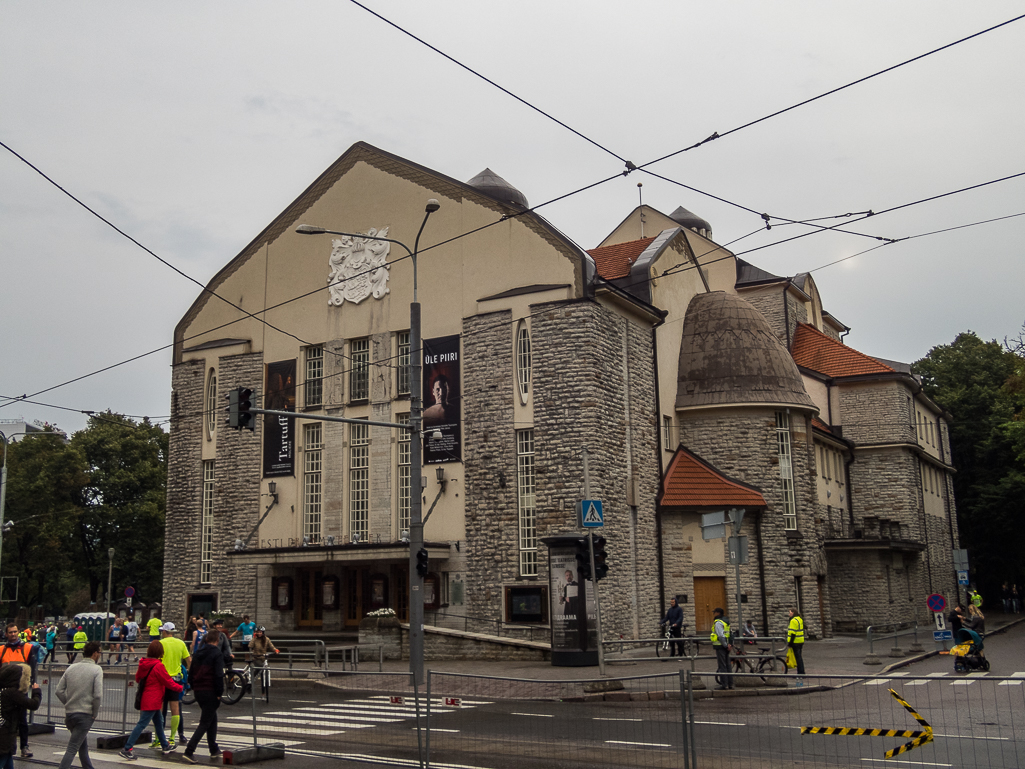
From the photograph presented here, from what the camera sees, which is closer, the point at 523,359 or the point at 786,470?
the point at 523,359

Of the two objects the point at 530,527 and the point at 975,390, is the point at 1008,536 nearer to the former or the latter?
the point at 975,390

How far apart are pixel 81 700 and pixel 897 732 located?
8.32 m

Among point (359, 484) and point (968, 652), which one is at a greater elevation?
point (359, 484)

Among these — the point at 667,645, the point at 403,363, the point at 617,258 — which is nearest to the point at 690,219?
the point at 617,258

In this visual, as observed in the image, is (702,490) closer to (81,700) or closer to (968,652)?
(968,652)

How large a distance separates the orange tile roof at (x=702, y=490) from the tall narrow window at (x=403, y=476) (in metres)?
7.69

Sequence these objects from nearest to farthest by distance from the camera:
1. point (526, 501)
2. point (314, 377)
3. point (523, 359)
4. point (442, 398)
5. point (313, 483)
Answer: point (526, 501), point (523, 359), point (442, 398), point (313, 483), point (314, 377)

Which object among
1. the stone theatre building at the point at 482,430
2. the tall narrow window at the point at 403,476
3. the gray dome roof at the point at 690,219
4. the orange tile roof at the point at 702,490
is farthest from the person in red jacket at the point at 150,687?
the gray dome roof at the point at 690,219

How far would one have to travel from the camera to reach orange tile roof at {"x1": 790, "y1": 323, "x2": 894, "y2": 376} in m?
41.8

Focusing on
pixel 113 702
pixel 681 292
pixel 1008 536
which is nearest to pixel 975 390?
pixel 1008 536

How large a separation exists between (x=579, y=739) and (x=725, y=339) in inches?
949

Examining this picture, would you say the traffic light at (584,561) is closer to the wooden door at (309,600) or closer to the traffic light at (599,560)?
the traffic light at (599,560)

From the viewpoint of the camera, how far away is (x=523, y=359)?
28.6m

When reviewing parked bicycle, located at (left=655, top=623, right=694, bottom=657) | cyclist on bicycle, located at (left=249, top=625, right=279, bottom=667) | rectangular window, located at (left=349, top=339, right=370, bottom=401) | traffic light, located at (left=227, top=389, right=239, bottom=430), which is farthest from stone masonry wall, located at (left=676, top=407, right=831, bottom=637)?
traffic light, located at (left=227, top=389, right=239, bottom=430)
